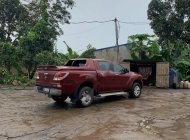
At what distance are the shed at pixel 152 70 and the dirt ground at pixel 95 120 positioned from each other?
7.20m

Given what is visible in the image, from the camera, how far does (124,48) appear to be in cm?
2773

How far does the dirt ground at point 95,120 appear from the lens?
7121 mm

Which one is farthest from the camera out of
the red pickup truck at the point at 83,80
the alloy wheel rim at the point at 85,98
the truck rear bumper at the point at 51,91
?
the alloy wheel rim at the point at 85,98

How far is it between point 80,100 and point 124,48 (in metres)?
17.5

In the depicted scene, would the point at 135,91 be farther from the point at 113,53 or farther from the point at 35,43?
the point at 113,53

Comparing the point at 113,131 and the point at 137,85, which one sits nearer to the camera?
the point at 113,131

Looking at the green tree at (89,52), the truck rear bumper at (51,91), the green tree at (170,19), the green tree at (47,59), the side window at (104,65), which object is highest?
the green tree at (170,19)

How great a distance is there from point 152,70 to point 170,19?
9.69 m

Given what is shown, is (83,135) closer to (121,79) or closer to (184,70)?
(121,79)

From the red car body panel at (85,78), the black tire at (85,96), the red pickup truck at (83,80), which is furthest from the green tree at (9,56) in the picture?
the black tire at (85,96)

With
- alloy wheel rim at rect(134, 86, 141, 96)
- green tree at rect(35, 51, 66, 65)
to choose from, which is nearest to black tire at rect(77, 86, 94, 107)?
alloy wheel rim at rect(134, 86, 141, 96)

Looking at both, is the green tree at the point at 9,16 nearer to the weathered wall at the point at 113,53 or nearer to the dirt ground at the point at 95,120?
the weathered wall at the point at 113,53

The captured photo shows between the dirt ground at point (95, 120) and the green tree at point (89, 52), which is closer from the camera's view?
the dirt ground at point (95, 120)

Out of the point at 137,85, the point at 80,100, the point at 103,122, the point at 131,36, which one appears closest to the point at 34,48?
the point at 131,36
